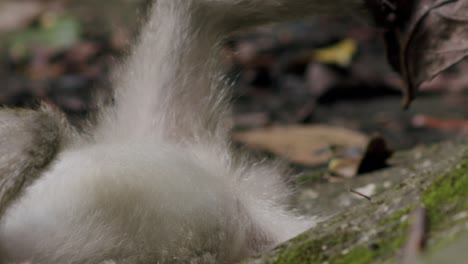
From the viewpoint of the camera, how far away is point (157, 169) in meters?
1.52

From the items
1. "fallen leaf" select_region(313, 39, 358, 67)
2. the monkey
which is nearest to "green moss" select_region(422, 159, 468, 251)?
the monkey

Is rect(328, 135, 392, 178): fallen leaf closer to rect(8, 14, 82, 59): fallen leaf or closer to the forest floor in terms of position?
the forest floor

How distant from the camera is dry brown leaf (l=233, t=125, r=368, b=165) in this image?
2.96 meters

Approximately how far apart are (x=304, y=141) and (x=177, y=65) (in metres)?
1.45

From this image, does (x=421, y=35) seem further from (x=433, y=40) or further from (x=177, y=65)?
(x=177, y=65)

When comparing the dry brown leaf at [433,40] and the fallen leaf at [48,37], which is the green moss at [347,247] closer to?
the dry brown leaf at [433,40]

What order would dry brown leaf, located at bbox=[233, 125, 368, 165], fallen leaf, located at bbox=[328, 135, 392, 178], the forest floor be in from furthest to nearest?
dry brown leaf, located at bbox=[233, 125, 368, 165]
fallen leaf, located at bbox=[328, 135, 392, 178]
the forest floor

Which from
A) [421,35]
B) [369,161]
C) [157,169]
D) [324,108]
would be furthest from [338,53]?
[157,169]

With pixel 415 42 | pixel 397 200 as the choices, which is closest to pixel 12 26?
pixel 415 42

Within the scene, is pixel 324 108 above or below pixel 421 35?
below

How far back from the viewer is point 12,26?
633 cm

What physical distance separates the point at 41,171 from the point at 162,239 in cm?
29

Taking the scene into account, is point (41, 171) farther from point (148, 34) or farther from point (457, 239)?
point (457, 239)

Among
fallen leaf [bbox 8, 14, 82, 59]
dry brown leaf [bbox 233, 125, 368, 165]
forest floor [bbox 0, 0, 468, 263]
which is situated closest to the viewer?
forest floor [bbox 0, 0, 468, 263]
